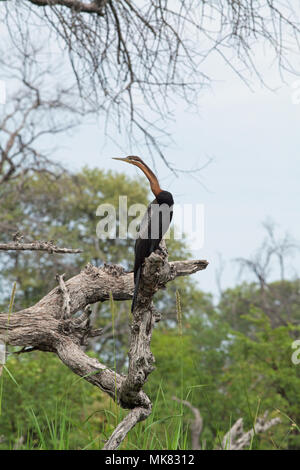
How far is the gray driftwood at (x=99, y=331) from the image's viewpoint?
9.04 feet

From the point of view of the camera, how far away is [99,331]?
3646 mm

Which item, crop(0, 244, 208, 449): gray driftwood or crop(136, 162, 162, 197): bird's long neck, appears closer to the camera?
crop(0, 244, 208, 449): gray driftwood

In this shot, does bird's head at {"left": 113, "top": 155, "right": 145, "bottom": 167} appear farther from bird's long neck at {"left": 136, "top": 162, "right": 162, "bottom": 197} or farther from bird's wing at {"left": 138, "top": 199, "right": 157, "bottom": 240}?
bird's wing at {"left": 138, "top": 199, "right": 157, "bottom": 240}

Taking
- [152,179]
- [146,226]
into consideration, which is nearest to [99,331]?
[146,226]

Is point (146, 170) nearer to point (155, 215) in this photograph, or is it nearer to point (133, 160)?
point (133, 160)

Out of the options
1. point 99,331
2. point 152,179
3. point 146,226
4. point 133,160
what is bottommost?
point 99,331

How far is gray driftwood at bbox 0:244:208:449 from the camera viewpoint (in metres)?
2.75

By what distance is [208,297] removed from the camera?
2386cm

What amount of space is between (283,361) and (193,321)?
12.1ft

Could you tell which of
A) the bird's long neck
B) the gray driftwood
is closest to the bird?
the bird's long neck

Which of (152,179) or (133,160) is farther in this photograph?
(133,160)

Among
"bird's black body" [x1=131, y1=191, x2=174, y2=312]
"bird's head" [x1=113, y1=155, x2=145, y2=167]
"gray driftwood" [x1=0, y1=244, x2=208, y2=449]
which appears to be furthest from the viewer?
"bird's head" [x1=113, y1=155, x2=145, y2=167]

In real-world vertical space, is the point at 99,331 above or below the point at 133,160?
below
